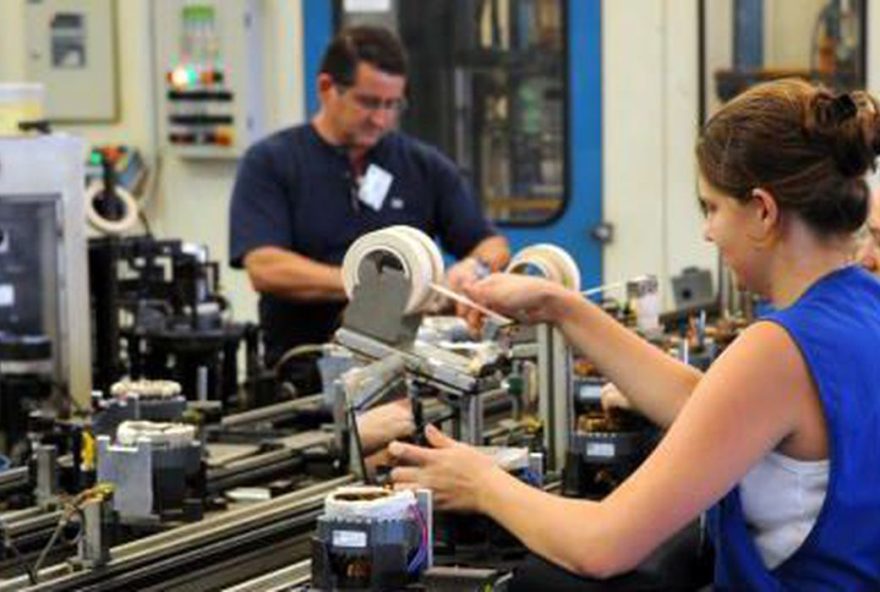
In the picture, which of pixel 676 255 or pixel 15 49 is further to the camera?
pixel 15 49

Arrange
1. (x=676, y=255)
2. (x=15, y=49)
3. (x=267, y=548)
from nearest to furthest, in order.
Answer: (x=267, y=548) → (x=676, y=255) → (x=15, y=49)

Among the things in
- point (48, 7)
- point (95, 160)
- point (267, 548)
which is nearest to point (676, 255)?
point (95, 160)

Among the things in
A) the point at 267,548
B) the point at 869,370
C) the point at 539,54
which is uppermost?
the point at 539,54

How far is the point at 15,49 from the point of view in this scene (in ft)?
17.8

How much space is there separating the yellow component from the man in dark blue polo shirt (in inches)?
54.3

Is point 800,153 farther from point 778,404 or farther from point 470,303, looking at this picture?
point 470,303

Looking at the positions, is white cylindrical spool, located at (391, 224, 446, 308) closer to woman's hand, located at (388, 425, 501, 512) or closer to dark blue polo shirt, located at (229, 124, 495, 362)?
woman's hand, located at (388, 425, 501, 512)

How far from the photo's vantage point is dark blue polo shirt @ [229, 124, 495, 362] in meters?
3.74

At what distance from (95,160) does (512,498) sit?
349 cm

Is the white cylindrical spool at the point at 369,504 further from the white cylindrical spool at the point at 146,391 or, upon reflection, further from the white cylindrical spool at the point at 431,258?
the white cylindrical spool at the point at 146,391

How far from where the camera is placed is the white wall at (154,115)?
5012mm

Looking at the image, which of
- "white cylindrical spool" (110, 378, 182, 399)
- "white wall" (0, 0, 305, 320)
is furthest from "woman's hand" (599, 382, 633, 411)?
"white wall" (0, 0, 305, 320)

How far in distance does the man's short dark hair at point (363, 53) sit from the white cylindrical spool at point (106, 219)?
509 mm

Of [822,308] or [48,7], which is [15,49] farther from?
[822,308]
